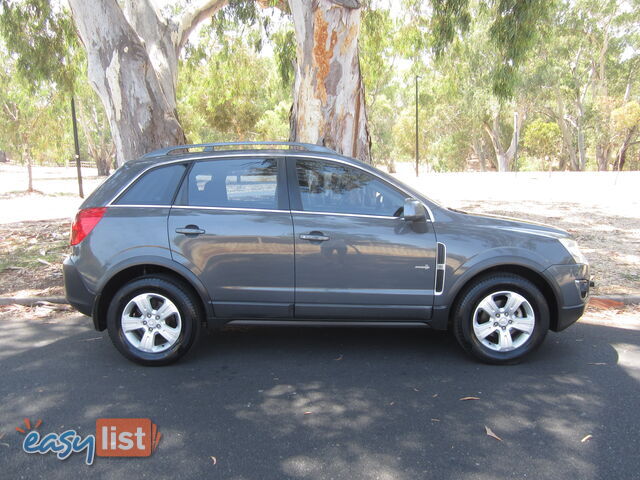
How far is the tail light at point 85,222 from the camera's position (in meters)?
4.41

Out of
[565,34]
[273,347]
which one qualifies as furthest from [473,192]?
[565,34]

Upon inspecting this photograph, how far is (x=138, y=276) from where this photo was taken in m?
4.50

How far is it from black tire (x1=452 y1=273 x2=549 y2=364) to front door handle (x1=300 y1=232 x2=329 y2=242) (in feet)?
4.14

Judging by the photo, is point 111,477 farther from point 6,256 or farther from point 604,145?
point 604,145

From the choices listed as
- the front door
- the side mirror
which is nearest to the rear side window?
the front door

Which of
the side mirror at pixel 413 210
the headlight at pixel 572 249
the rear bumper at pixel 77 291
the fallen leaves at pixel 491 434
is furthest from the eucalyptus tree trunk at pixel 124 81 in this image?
the fallen leaves at pixel 491 434

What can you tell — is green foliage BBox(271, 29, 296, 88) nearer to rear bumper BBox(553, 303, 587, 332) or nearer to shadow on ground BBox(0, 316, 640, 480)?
shadow on ground BBox(0, 316, 640, 480)

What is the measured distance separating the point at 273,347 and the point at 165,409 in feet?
4.69

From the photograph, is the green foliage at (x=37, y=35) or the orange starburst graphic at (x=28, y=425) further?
the green foliage at (x=37, y=35)

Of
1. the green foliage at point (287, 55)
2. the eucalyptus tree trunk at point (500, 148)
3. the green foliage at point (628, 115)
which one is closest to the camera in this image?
the green foliage at point (287, 55)

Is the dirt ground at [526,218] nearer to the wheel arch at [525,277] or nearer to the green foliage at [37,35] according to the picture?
the wheel arch at [525,277]

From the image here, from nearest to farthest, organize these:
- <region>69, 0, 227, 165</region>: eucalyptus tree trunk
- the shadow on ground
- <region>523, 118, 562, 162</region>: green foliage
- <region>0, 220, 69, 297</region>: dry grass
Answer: the shadow on ground → <region>0, 220, 69, 297</region>: dry grass → <region>69, 0, 227, 165</region>: eucalyptus tree trunk → <region>523, 118, 562, 162</region>: green foliage

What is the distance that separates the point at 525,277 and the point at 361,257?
1438mm

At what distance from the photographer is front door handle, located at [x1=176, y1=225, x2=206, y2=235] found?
4340mm
